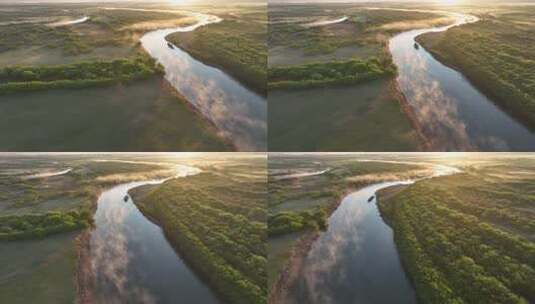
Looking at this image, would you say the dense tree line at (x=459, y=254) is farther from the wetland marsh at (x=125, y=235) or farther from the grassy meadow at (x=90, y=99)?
the grassy meadow at (x=90, y=99)

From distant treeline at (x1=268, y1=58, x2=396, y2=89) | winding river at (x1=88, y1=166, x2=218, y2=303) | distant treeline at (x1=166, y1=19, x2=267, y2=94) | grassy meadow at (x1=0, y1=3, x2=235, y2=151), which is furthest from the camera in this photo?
distant treeline at (x1=166, y1=19, x2=267, y2=94)

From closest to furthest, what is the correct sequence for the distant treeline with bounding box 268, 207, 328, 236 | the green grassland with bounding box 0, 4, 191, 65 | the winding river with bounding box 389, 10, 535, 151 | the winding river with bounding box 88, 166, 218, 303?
the winding river with bounding box 88, 166, 218, 303 → the distant treeline with bounding box 268, 207, 328, 236 → the winding river with bounding box 389, 10, 535, 151 → the green grassland with bounding box 0, 4, 191, 65

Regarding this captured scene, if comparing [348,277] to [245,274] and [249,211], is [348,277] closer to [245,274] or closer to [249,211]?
[245,274]

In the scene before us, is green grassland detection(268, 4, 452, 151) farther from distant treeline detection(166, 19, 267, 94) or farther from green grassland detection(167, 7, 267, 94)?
green grassland detection(167, 7, 267, 94)

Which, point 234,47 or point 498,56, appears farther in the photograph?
point 234,47

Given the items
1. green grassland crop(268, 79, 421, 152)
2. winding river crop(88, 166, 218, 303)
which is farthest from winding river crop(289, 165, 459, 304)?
winding river crop(88, 166, 218, 303)

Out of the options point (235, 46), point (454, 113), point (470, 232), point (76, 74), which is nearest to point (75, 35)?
point (76, 74)

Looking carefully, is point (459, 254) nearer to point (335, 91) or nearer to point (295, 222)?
point (295, 222)
